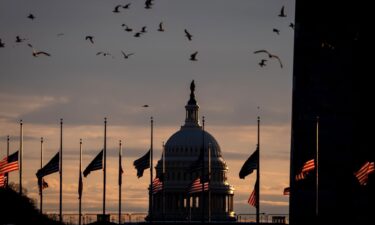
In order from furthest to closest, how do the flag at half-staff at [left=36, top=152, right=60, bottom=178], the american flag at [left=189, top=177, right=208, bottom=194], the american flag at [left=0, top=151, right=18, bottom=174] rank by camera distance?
the american flag at [left=189, top=177, right=208, bottom=194] → the flag at half-staff at [left=36, top=152, right=60, bottom=178] → the american flag at [left=0, top=151, right=18, bottom=174]

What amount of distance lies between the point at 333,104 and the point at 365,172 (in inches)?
548

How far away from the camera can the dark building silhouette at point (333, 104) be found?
147 metres

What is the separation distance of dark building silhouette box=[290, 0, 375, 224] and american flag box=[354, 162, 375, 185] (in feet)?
27.5

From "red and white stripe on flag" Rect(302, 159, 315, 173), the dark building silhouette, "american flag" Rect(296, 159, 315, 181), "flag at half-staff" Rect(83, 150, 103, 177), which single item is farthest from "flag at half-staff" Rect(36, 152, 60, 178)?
"red and white stripe on flag" Rect(302, 159, 315, 173)

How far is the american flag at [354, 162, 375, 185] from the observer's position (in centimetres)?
13700

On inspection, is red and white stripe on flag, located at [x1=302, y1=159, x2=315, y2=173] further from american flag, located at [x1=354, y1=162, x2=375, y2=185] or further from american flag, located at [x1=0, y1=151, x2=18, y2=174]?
american flag, located at [x1=0, y1=151, x2=18, y2=174]

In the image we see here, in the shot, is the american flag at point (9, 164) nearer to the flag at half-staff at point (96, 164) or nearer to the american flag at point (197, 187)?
the flag at half-staff at point (96, 164)

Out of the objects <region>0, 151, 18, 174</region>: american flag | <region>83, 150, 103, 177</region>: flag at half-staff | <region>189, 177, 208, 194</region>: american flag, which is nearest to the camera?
<region>0, 151, 18, 174</region>: american flag

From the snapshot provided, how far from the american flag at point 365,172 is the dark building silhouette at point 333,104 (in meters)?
8.38

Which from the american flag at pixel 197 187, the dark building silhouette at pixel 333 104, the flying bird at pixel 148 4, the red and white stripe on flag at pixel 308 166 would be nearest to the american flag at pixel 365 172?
the red and white stripe on flag at pixel 308 166

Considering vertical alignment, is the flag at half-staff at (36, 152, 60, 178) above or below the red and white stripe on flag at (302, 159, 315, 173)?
above

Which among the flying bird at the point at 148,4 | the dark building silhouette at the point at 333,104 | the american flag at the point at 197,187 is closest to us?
the flying bird at the point at 148,4

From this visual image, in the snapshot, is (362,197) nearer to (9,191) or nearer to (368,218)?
(368,218)

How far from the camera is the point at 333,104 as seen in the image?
150500 mm
